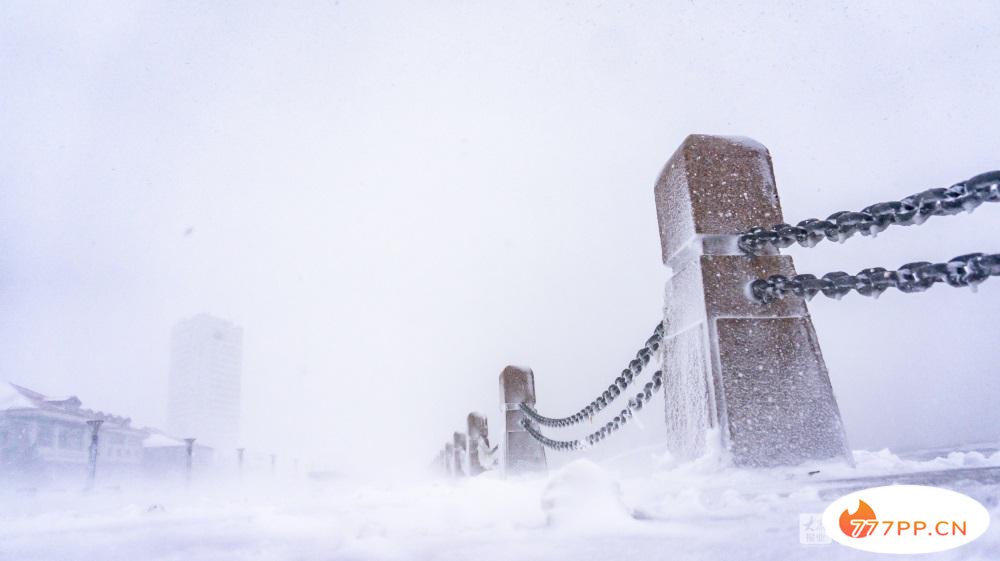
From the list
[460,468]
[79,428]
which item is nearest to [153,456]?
[79,428]

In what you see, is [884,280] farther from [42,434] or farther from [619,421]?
[42,434]

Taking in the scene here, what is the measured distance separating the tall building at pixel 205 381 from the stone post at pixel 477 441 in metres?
148

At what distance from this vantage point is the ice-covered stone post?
7.60ft

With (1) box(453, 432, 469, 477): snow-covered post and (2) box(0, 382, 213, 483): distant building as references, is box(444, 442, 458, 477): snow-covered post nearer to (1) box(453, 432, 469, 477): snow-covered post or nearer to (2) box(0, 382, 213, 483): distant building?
(1) box(453, 432, 469, 477): snow-covered post

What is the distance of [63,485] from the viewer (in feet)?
98.2

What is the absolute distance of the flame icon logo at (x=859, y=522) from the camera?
1271 mm

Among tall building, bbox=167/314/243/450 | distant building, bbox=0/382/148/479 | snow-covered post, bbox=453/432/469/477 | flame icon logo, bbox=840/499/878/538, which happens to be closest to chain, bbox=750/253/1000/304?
flame icon logo, bbox=840/499/878/538

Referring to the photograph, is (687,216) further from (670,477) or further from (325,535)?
(325,535)

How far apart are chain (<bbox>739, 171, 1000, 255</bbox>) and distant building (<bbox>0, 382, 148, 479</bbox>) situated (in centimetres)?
3297

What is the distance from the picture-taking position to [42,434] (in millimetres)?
30172

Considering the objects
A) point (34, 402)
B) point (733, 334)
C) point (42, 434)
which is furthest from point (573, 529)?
point (34, 402)

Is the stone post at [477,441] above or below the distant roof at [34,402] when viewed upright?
below

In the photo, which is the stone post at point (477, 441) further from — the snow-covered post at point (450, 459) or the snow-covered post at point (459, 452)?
the snow-covered post at point (450, 459)

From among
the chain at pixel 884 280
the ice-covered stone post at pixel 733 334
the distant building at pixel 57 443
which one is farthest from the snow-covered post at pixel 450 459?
the distant building at pixel 57 443
